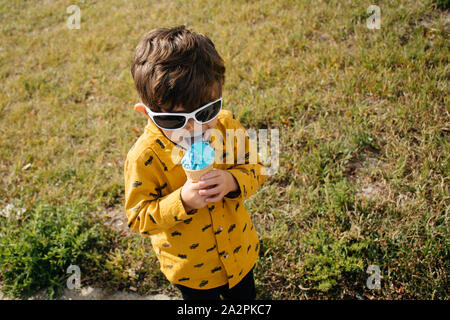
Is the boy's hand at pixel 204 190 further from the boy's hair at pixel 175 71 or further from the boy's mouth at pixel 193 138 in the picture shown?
the boy's hair at pixel 175 71

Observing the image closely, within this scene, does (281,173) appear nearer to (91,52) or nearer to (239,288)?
(239,288)

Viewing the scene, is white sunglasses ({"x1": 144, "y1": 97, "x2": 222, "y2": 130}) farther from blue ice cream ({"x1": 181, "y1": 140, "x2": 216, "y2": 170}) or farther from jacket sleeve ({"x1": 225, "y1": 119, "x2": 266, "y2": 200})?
jacket sleeve ({"x1": 225, "y1": 119, "x2": 266, "y2": 200})

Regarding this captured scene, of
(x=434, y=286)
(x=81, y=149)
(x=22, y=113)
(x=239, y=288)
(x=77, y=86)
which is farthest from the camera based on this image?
(x=77, y=86)

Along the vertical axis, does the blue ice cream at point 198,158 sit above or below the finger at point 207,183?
above

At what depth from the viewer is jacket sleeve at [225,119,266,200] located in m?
1.61

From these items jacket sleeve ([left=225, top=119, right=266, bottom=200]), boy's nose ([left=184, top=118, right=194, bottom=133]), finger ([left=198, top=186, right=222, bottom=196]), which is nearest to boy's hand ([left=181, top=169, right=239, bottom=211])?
finger ([left=198, top=186, right=222, bottom=196])

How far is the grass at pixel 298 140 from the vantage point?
248cm

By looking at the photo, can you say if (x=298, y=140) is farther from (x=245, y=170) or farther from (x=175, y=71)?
(x=175, y=71)

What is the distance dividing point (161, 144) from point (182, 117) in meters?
0.21

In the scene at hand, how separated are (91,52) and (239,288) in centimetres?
486

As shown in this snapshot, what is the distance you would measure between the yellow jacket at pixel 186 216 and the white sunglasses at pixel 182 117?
0.38 feet

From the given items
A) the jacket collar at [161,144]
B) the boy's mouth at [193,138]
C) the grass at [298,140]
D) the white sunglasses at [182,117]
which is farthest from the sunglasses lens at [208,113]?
the grass at [298,140]

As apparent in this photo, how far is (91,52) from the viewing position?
5473mm
